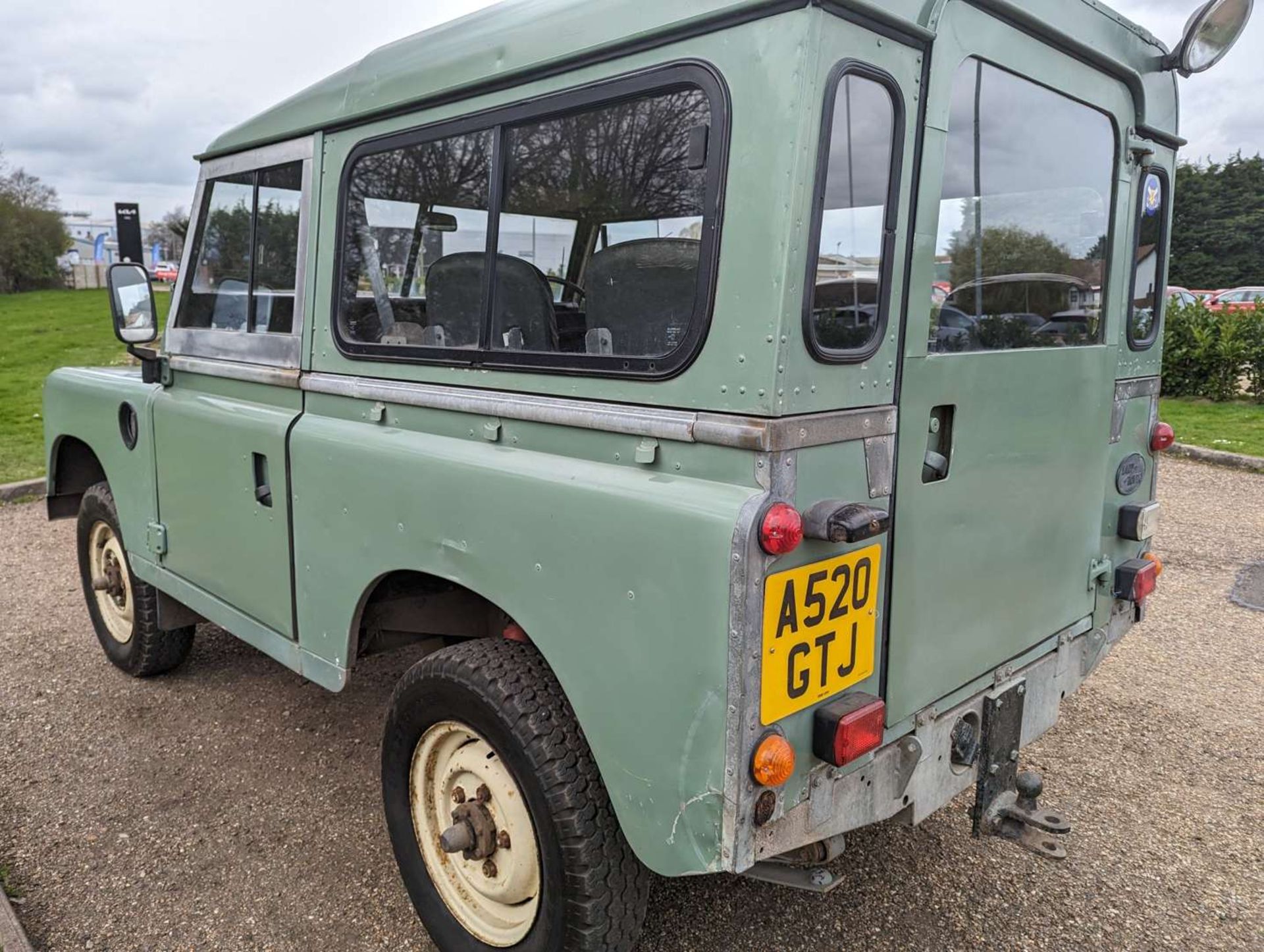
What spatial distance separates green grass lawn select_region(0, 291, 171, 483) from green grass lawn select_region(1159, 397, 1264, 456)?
32.0 feet

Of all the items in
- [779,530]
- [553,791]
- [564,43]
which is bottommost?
[553,791]

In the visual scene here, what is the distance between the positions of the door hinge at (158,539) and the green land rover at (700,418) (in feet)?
2.20

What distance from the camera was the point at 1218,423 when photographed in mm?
10852

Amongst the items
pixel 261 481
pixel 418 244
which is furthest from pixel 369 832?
pixel 418 244

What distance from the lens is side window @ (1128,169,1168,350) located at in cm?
296

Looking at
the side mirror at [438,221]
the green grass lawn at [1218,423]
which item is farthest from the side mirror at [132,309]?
the green grass lawn at [1218,423]

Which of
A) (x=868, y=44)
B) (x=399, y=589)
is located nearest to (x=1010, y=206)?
(x=868, y=44)

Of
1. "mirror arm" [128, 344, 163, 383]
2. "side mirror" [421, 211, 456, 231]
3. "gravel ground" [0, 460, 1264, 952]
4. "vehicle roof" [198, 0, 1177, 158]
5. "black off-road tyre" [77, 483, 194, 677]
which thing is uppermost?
"vehicle roof" [198, 0, 1177, 158]

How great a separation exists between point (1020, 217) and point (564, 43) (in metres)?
1.25

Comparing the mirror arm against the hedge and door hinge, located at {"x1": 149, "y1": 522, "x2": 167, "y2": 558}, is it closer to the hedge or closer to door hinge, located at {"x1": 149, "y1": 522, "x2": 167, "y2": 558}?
door hinge, located at {"x1": 149, "y1": 522, "x2": 167, "y2": 558}

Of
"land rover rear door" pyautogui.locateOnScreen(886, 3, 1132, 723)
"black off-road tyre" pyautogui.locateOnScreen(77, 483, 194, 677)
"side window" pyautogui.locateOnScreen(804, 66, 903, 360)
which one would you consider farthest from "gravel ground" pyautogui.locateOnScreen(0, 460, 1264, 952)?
"side window" pyautogui.locateOnScreen(804, 66, 903, 360)

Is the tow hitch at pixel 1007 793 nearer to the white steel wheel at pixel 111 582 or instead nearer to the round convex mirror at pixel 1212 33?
the round convex mirror at pixel 1212 33

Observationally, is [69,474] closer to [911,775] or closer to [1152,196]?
[911,775]

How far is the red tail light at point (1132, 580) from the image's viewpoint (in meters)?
3.02
